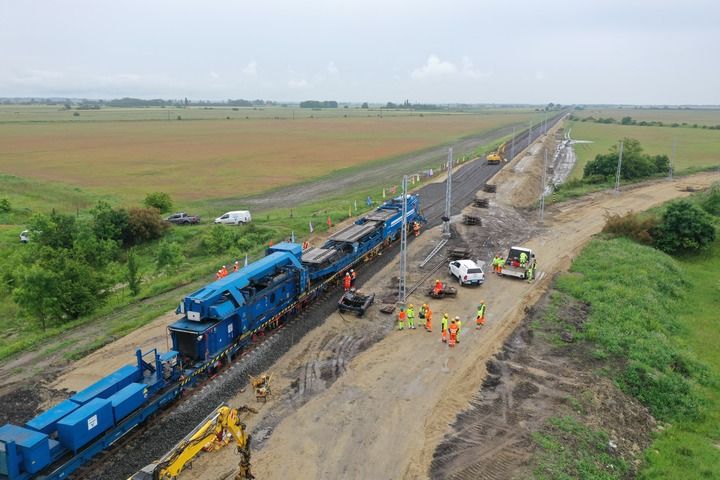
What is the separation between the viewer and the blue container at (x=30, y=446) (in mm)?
13156

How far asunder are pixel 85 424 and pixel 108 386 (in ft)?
6.35

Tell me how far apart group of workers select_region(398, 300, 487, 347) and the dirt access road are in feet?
1.18

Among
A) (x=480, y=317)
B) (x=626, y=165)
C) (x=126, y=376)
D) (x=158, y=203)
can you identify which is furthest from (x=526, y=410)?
(x=626, y=165)

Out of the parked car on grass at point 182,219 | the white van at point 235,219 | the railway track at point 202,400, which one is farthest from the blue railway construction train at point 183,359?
the parked car on grass at point 182,219

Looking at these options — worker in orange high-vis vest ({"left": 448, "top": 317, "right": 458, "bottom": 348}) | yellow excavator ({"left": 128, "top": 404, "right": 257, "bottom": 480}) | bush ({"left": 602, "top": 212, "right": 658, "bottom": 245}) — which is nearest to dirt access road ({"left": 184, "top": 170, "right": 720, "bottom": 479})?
worker in orange high-vis vest ({"left": 448, "top": 317, "right": 458, "bottom": 348})

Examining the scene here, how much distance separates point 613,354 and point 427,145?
9874 cm

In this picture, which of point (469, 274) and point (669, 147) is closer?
point (469, 274)

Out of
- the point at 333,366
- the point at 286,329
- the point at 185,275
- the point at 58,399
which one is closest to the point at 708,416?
the point at 333,366

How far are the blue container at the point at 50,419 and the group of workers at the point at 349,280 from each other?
1605 centimetres

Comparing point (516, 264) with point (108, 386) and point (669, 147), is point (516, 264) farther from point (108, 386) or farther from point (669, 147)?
point (669, 147)

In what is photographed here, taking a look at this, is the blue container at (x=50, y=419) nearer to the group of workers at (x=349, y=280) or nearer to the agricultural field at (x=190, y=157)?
the group of workers at (x=349, y=280)

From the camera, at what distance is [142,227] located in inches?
1719

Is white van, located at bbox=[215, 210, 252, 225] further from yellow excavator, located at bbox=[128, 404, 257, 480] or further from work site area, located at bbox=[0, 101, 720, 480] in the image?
yellow excavator, located at bbox=[128, 404, 257, 480]

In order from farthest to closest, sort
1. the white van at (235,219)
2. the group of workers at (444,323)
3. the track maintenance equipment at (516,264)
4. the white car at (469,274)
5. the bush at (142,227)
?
1. the white van at (235,219)
2. the bush at (142,227)
3. the track maintenance equipment at (516,264)
4. the white car at (469,274)
5. the group of workers at (444,323)
